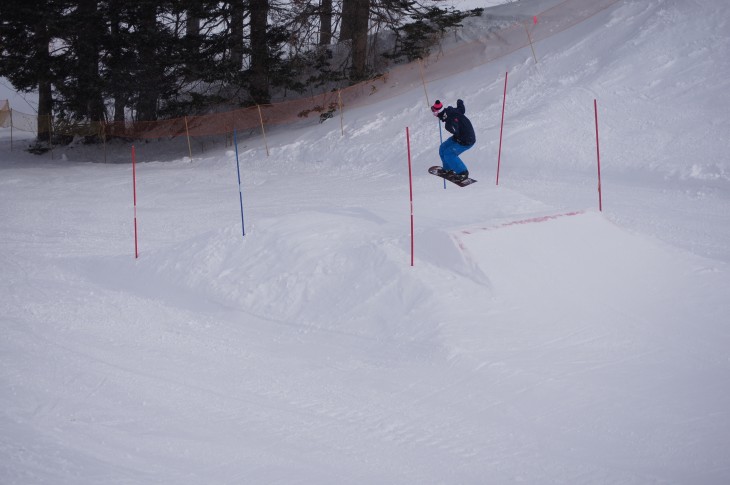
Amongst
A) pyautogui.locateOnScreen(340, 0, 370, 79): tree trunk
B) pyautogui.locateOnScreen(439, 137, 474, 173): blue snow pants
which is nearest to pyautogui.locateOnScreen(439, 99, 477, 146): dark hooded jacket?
pyautogui.locateOnScreen(439, 137, 474, 173): blue snow pants

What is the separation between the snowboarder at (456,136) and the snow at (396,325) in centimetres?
56

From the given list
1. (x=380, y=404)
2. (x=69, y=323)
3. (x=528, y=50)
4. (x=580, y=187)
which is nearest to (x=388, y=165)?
(x=580, y=187)

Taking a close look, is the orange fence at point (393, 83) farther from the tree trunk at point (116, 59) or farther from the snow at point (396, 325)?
the snow at point (396, 325)

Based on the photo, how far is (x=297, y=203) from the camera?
15148mm

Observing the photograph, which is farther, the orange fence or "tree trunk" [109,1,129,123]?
"tree trunk" [109,1,129,123]

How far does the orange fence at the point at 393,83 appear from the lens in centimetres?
2319

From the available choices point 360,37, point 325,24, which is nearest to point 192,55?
point 360,37

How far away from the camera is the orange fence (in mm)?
23188

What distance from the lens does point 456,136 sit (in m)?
12.8

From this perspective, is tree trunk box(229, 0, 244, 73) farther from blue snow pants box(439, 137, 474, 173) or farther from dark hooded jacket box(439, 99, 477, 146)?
dark hooded jacket box(439, 99, 477, 146)

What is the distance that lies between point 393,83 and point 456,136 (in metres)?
11.7

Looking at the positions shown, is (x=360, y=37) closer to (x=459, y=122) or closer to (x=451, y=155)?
(x=451, y=155)

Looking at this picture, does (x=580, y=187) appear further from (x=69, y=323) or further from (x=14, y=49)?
(x=14, y=49)

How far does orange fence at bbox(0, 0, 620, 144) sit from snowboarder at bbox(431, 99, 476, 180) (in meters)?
10.4
